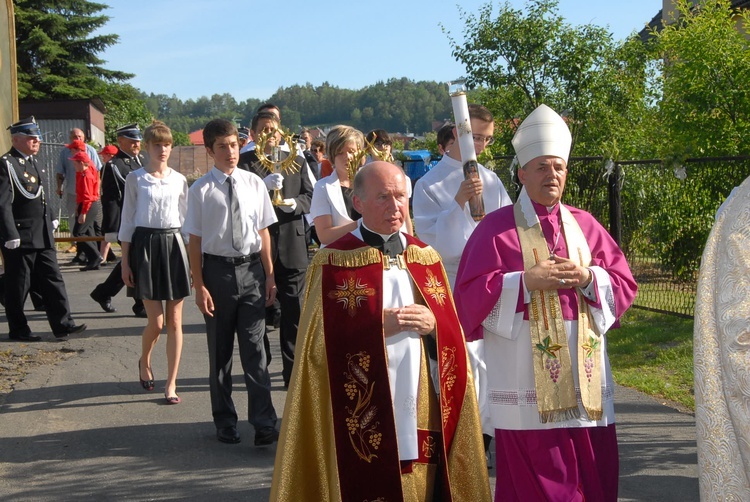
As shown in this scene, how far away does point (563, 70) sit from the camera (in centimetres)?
1430

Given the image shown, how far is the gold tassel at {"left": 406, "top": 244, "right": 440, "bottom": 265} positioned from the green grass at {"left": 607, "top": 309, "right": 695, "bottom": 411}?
3.72 m

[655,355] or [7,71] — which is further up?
[7,71]

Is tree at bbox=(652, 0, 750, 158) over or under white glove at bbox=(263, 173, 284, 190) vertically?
over

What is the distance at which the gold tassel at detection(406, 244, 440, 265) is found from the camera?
Result: 14.8 ft

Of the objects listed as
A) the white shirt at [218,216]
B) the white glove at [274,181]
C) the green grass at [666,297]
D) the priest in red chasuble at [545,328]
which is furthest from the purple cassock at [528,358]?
the green grass at [666,297]

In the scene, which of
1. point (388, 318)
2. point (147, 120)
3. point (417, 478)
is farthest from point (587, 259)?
point (147, 120)

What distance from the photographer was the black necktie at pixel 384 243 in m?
4.50

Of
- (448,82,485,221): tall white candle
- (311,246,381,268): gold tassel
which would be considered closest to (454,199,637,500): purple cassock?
(311,246,381,268): gold tassel

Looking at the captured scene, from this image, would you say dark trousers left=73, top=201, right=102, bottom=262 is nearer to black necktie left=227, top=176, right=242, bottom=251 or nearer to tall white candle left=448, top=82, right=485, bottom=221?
black necktie left=227, top=176, right=242, bottom=251

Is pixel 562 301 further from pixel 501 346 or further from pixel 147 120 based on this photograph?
pixel 147 120

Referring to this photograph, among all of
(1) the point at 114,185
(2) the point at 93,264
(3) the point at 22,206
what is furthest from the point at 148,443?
(2) the point at 93,264

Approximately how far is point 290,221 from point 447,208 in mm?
2254

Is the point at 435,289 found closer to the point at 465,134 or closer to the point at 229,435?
the point at 465,134

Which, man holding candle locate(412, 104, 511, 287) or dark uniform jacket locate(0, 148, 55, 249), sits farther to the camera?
dark uniform jacket locate(0, 148, 55, 249)
